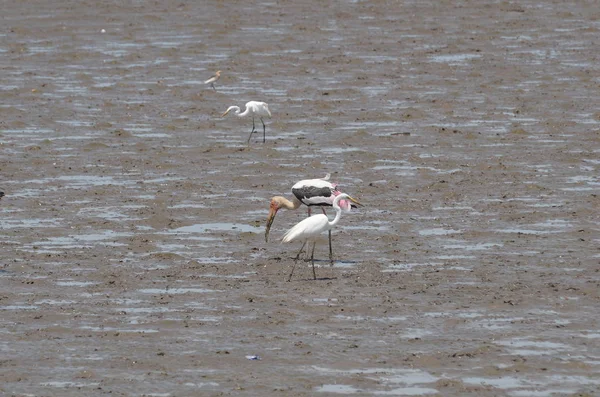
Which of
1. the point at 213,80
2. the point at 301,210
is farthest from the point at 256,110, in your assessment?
the point at 213,80

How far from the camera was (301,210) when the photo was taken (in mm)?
18656

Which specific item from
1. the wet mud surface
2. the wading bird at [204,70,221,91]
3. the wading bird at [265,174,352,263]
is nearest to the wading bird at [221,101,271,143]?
the wet mud surface

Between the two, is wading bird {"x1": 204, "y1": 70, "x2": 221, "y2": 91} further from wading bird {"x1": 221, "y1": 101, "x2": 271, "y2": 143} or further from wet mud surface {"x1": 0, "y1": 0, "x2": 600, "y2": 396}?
wading bird {"x1": 221, "y1": 101, "x2": 271, "y2": 143}

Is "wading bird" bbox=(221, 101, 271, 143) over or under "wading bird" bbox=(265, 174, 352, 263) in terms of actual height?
under

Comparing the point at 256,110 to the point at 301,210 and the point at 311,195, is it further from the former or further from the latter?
the point at 311,195

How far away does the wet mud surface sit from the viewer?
466 inches

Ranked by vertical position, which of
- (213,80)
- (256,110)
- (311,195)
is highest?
(311,195)

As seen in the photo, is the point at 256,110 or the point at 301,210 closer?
the point at 301,210

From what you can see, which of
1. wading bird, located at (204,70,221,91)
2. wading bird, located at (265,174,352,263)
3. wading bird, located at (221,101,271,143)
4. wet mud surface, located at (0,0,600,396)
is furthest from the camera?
wading bird, located at (204,70,221,91)

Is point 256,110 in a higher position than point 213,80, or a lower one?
higher

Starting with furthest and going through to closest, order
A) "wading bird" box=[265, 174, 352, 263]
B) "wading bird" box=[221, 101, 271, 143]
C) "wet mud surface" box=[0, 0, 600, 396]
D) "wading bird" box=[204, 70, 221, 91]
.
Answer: "wading bird" box=[204, 70, 221, 91] → "wading bird" box=[221, 101, 271, 143] → "wading bird" box=[265, 174, 352, 263] → "wet mud surface" box=[0, 0, 600, 396]

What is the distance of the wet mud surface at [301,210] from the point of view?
11.8 m

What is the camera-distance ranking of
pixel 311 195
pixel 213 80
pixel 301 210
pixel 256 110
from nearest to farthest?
pixel 311 195, pixel 301 210, pixel 256 110, pixel 213 80

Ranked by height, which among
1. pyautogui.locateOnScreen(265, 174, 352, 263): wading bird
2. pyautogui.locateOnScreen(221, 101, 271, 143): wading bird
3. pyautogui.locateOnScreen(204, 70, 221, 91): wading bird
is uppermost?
pyautogui.locateOnScreen(265, 174, 352, 263): wading bird
